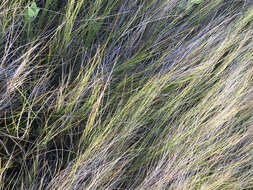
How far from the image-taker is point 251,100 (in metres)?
1.21

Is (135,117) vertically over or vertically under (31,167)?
over

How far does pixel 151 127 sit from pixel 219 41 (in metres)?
0.49

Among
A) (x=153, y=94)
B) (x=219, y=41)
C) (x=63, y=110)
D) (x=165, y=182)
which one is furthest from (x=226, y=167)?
(x=63, y=110)

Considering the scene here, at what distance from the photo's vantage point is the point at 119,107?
1.10 metres

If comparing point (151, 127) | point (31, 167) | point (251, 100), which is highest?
point (251, 100)

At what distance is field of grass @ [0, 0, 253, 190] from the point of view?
Answer: 994mm

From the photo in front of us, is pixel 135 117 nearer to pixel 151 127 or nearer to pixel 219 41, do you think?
pixel 151 127

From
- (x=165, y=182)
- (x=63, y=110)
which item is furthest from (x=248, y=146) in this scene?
(x=63, y=110)

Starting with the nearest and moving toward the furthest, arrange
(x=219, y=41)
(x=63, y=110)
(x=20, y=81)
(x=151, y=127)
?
(x=20, y=81)
(x=63, y=110)
(x=151, y=127)
(x=219, y=41)

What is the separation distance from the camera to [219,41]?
1.29 m

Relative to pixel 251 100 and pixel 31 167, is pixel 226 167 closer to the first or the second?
pixel 251 100

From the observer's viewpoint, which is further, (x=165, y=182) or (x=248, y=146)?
(x=248, y=146)

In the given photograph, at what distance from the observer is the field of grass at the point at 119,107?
99 cm

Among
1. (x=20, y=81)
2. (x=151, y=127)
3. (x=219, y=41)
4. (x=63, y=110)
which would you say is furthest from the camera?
(x=219, y=41)
